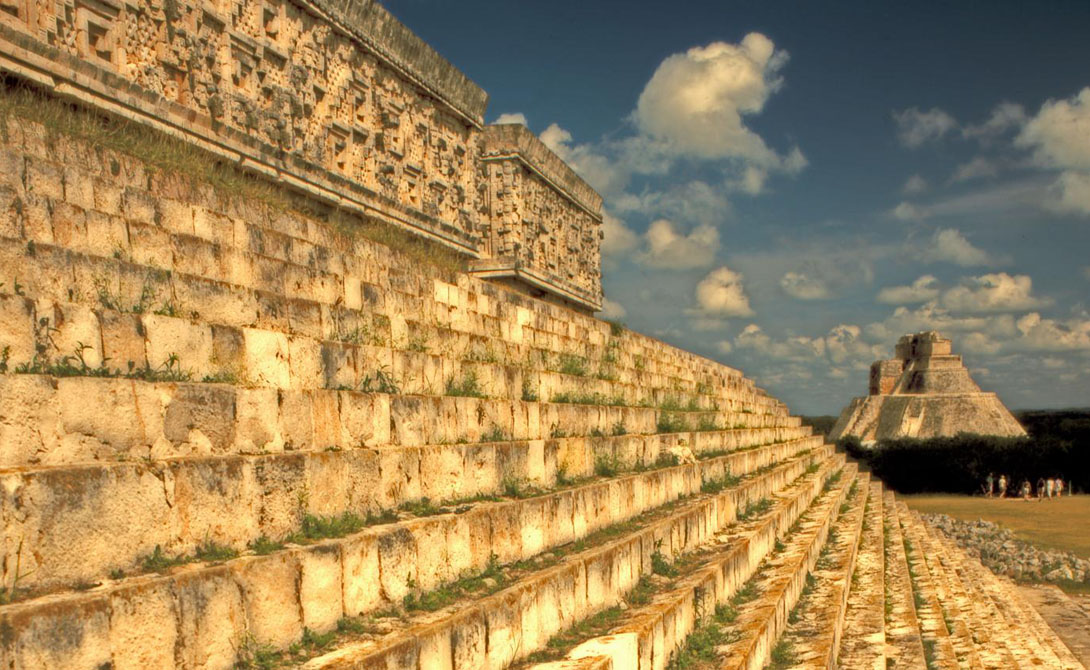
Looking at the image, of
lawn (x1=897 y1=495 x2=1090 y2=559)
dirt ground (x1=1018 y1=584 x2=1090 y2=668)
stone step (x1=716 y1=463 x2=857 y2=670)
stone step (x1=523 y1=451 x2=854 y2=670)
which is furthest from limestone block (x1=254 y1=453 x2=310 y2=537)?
lawn (x1=897 y1=495 x2=1090 y2=559)

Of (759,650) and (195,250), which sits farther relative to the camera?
(195,250)

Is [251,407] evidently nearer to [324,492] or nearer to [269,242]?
[324,492]

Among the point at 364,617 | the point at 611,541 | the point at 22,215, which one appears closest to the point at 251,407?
the point at 364,617

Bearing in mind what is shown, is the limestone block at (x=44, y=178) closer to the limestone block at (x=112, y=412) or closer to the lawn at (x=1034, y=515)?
the limestone block at (x=112, y=412)

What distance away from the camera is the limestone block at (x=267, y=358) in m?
4.38

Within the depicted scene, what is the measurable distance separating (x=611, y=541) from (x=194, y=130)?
6.72m

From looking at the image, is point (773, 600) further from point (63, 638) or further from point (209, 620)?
point (63, 638)

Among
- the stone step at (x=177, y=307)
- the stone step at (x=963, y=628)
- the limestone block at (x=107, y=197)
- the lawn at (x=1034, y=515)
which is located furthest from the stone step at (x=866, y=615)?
the lawn at (x=1034, y=515)

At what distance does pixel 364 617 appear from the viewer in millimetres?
3561

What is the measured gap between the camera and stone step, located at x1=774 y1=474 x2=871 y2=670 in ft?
17.5

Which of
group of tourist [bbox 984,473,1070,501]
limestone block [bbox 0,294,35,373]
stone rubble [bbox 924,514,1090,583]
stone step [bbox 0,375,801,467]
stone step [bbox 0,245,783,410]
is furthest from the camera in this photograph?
group of tourist [bbox 984,473,1070,501]

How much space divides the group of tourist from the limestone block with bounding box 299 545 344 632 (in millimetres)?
39554

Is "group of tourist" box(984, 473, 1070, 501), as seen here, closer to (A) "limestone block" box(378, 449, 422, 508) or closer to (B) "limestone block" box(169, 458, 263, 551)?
(A) "limestone block" box(378, 449, 422, 508)

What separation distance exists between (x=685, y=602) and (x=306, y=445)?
2.42 metres
